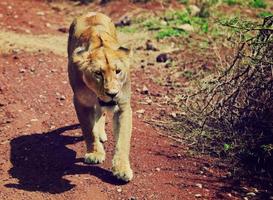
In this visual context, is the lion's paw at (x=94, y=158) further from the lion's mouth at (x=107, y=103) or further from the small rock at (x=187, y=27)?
the small rock at (x=187, y=27)

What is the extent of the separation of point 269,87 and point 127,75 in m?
1.64

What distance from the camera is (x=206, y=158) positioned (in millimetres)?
6223

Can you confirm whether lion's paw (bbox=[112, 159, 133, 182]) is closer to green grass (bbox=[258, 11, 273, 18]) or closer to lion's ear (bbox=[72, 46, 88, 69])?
lion's ear (bbox=[72, 46, 88, 69])

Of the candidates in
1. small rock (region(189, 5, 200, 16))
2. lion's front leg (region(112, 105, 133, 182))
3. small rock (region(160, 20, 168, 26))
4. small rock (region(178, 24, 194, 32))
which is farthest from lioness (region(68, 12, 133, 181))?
small rock (region(189, 5, 200, 16))

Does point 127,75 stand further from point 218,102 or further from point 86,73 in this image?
point 218,102

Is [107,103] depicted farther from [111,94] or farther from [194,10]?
[194,10]

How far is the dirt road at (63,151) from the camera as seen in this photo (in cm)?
549

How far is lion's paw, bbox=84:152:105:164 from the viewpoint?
A: 233 inches

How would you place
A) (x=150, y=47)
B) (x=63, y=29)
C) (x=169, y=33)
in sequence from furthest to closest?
(x=63, y=29)
(x=169, y=33)
(x=150, y=47)

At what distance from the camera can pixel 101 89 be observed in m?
5.44

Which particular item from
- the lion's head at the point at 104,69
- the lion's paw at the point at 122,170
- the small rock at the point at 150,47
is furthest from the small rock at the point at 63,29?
the lion's paw at the point at 122,170

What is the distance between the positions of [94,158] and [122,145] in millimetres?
397

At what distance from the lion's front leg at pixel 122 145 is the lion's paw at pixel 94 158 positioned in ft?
1.02

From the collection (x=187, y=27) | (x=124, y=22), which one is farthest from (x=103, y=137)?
(x=124, y=22)
